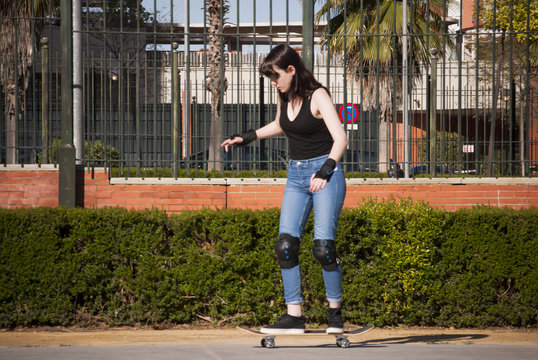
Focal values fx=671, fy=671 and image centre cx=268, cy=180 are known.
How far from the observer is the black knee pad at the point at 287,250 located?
4699 millimetres

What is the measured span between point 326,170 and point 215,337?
199cm

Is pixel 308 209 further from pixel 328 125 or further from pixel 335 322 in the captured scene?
pixel 335 322

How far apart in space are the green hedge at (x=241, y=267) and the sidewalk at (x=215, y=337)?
0.32 ft

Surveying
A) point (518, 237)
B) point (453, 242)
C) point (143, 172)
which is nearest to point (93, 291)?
point (143, 172)

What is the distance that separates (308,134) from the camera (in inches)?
187

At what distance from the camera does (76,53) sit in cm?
792

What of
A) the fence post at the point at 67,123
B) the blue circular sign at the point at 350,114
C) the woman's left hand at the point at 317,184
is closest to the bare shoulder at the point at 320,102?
the woman's left hand at the point at 317,184

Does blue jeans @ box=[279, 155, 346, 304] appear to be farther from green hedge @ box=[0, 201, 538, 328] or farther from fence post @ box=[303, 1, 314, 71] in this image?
fence post @ box=[303, 1, 314, 71]

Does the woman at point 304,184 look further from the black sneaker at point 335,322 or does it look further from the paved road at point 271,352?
the paved road at point 271,352

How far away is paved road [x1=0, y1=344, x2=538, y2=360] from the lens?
4.45 meters

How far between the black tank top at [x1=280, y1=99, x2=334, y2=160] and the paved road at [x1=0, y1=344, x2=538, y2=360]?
1.38 metres

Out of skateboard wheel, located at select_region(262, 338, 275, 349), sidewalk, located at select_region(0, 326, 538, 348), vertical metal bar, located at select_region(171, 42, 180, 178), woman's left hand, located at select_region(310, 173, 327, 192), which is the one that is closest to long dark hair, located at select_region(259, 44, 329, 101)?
woman's left hand, located at select_region(310, 173, 327, 192)

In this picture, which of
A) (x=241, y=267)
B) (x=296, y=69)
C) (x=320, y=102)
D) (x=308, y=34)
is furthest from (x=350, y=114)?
(x=320, y=102)

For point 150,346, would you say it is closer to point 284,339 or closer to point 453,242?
point 284,339
